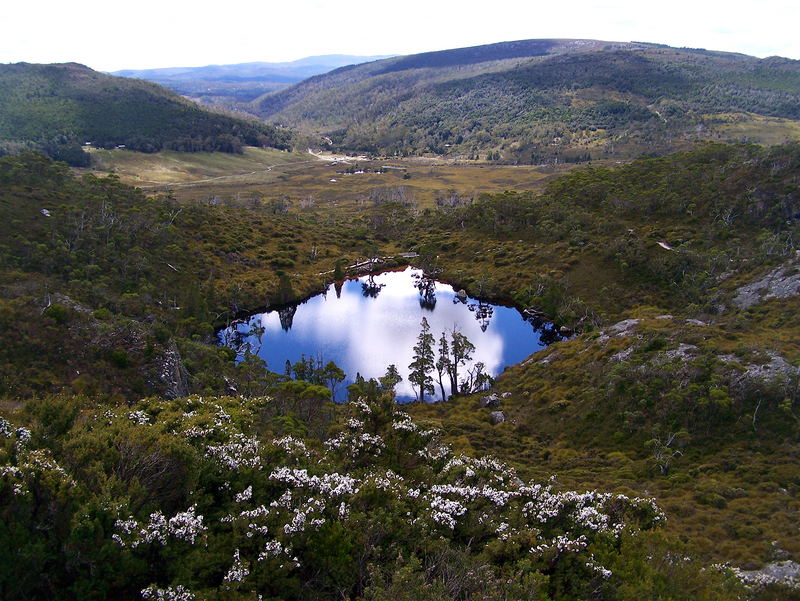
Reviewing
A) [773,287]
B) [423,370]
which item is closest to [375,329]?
[423,370]

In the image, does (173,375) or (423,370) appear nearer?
(173,375)

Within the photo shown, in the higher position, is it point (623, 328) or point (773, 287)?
point (773, 287)

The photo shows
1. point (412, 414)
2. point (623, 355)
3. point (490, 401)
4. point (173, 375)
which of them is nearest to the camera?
point (173, 375)

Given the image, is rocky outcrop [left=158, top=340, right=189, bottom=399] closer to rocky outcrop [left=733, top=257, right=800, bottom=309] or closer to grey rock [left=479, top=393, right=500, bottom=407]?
grey rock [left=479, top=393, right=500, bottom=407]

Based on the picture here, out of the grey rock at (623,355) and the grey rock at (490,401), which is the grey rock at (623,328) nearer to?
the grey rock at (623,355)

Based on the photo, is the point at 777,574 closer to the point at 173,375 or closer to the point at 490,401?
the point at 490,401

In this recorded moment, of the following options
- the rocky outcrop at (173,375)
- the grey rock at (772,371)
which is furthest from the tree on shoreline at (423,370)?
the grey rock at (772,371)

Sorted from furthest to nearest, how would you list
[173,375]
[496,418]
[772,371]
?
[496,418], [173,375], [772,371]
